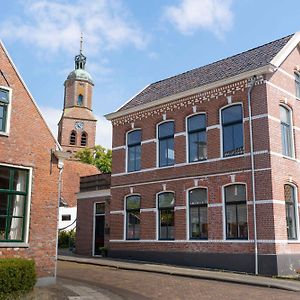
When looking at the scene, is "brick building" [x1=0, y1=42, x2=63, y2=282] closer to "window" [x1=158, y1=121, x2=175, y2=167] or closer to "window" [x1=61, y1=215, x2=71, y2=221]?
"window" [x1=158, y1=121, x2=175, y2=167]

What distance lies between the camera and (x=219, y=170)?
63.5ft

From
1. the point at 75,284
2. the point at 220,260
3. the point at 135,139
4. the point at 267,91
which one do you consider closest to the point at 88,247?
the point at 135,139

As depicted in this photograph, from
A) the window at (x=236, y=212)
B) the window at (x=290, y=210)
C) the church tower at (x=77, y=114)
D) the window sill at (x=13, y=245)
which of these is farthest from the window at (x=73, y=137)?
the window sill at (x=13, y=245)

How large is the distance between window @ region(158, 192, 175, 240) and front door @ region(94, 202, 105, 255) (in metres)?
4.90

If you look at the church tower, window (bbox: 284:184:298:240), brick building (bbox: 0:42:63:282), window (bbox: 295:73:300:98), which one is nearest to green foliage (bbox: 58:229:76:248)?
window (bbox: 284:184:298:240)

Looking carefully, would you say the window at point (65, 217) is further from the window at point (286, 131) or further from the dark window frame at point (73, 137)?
the dark window frame at point (73, 137)

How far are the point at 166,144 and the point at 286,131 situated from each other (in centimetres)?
597

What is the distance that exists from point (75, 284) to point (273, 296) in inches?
240

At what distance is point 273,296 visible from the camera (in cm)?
1222

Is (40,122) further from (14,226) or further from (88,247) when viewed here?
(88,247)

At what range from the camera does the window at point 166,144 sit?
21.8m

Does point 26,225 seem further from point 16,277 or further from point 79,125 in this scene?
point 79,125

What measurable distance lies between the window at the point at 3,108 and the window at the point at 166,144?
9923mm

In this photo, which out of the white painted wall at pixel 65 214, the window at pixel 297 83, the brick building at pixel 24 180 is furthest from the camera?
the white painted wall at pixel 65 214
